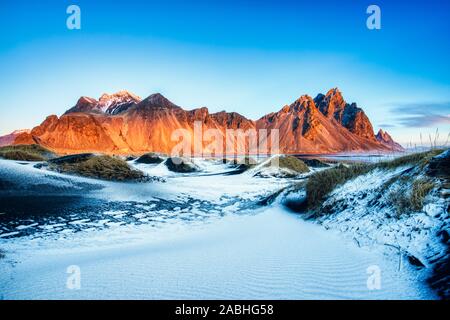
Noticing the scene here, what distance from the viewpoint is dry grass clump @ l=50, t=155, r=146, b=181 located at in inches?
569

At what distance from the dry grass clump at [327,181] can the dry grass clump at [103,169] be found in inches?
405

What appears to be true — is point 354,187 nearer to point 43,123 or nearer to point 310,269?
point 310,269

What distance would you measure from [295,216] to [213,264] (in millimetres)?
4790

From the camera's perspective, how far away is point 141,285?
296 cm

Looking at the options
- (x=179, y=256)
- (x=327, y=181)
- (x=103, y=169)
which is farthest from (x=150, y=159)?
(x=179, y=256)

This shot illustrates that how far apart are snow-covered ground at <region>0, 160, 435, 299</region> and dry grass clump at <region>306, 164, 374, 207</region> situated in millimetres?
967

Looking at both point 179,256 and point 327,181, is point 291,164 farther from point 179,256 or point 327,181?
point 179,256

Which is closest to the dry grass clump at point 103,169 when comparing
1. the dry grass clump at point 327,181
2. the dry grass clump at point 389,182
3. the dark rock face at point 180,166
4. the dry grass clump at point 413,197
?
the dry grass clump at point 327,181

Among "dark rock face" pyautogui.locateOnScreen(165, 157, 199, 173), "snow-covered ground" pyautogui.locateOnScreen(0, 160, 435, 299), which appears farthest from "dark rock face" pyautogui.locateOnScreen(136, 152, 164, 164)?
"snow-covered ground" pyautogui.locateOnScreen(0, 160, 435, 299)

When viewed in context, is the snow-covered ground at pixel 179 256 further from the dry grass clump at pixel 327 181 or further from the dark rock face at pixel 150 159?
the dark rock face at pixel 150 159

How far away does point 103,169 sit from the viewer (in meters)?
15.2

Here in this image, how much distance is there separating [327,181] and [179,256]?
603cm

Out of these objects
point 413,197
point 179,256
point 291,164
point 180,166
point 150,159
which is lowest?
point 179,256
